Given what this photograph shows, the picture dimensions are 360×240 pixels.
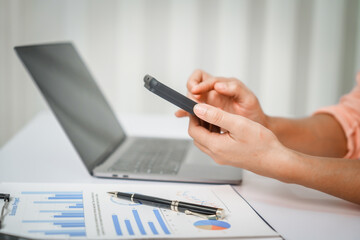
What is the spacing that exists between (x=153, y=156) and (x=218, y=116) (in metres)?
0.30

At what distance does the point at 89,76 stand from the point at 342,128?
23.6 inches

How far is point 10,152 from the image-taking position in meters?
0.86

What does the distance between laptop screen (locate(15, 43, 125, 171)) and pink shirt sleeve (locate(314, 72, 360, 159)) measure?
1.65ft

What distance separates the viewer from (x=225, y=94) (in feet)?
2.70

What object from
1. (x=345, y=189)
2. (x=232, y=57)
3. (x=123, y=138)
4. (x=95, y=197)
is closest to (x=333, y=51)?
(x=232, y=57)

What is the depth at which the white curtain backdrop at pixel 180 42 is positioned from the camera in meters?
1.89

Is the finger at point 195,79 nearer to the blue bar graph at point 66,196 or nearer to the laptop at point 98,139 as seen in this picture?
the laptop at point 98,139

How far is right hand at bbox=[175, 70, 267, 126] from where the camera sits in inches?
31.6

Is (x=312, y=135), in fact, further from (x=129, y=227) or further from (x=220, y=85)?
(x=129, y=227)

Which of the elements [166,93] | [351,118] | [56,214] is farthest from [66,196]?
[351,118]

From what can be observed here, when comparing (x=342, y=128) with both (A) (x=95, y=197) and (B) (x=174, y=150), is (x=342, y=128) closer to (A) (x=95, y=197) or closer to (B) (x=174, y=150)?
(B) (x=174, y=150)

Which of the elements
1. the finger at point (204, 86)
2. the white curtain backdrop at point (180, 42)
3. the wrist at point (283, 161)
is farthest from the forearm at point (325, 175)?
the white curtain backdrop at point (180, 42)

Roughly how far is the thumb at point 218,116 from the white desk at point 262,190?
0.13 meters

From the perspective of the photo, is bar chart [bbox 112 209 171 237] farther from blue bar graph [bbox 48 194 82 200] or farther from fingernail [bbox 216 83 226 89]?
fingernail [bbox 216 83 226 89]
